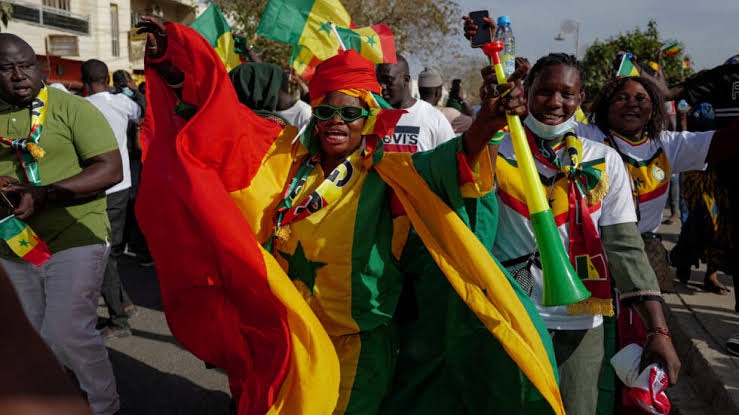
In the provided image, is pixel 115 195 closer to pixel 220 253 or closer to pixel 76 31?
pixel 220 253

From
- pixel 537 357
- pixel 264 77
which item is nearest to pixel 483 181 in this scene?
pixel 537 357

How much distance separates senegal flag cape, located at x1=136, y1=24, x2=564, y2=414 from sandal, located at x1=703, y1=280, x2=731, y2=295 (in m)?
5.07

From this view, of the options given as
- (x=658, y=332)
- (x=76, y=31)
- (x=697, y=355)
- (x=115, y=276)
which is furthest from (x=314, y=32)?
(x=76, y=31)

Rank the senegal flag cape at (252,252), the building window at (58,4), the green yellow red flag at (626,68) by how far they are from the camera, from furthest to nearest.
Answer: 1. the building window at (58,4)
2. the green yellow red flag at (626,68)
3. the senegal flag cape at (252,252)

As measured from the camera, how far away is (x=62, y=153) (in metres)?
3.79

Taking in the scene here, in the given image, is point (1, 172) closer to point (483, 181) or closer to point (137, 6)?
point (483, 181)

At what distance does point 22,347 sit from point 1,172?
3189 mm

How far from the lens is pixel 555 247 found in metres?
2.23

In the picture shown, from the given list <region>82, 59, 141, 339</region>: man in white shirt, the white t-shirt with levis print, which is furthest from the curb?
<region>82, 59, 141, 339</region>: man in white shirt

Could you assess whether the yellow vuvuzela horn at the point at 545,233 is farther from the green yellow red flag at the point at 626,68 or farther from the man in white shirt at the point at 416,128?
the man in white shirt at the point at 416,128

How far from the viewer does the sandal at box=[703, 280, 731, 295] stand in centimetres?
684

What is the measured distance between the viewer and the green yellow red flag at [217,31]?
210 inches

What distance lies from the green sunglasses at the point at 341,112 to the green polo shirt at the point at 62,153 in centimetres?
159

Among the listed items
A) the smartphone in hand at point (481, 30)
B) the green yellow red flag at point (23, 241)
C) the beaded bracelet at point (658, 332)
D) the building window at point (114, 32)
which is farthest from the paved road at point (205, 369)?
the building window at point (114, 32)
